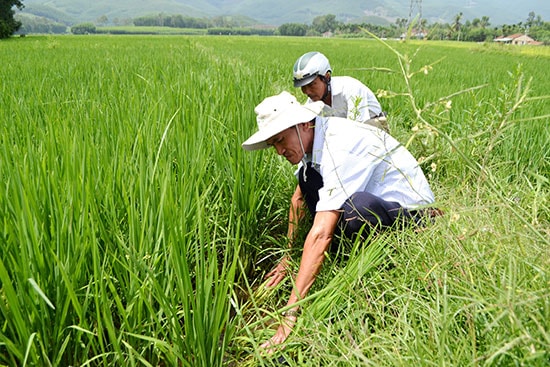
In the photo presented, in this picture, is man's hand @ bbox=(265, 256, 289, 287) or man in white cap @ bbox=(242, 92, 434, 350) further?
man's hand @ bbox=(265, 256, 289, 287)

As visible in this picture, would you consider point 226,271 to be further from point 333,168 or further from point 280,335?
point 333,168

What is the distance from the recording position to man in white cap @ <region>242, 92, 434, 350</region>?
1.39 meters

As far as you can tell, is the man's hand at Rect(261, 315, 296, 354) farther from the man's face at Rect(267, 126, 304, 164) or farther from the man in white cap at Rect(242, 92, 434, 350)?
the man's face at Rect(267, 126, 304, 164)

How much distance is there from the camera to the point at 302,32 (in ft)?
318

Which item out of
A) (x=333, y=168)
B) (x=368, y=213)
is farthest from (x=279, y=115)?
(x=368, y=213)

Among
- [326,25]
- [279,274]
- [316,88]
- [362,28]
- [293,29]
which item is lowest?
[279,274]

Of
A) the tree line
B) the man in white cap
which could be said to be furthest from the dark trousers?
the tree line

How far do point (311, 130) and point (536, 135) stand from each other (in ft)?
6.27

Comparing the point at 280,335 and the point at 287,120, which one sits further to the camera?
the point at 287,120

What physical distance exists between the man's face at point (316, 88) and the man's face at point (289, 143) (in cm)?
104

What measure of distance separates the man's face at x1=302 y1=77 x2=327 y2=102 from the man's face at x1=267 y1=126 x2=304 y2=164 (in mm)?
1042

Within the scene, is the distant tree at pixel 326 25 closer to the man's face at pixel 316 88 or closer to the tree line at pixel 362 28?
the tree line at pixel 362 28

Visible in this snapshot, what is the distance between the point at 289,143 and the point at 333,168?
0.66 feet

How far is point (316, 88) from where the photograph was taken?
259cm
